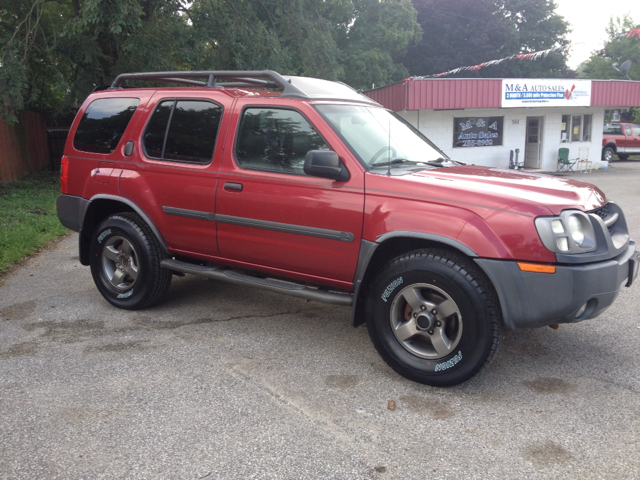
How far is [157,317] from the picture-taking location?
5.13 metres

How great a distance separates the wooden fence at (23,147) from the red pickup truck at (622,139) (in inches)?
965

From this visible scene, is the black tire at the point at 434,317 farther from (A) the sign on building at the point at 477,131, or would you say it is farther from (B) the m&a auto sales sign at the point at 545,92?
(A) the sign on building at the point at 477,131

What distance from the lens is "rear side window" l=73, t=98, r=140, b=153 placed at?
5.27m

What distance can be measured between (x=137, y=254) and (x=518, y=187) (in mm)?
3204

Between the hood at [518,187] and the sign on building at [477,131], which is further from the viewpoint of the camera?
the sign on building at [477,131]

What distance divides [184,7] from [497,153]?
12907 millimetres

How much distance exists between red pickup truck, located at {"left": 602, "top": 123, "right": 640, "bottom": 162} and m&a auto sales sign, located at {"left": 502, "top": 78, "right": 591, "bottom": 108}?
274 inches

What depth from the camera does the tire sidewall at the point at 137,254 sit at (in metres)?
5.06

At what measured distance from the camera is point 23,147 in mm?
17781

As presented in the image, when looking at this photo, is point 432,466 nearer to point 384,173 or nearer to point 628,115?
point 384,173

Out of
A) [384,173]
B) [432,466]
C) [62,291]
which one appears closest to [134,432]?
[432,466]

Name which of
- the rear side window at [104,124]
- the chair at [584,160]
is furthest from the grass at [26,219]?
the chair at [584,160]

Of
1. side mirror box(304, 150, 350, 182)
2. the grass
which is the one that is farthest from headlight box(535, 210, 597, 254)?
the grass

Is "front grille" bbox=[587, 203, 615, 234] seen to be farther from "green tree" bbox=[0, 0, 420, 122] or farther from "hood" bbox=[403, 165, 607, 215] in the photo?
"green tree" bbox=[0, 0, 420, 122]
